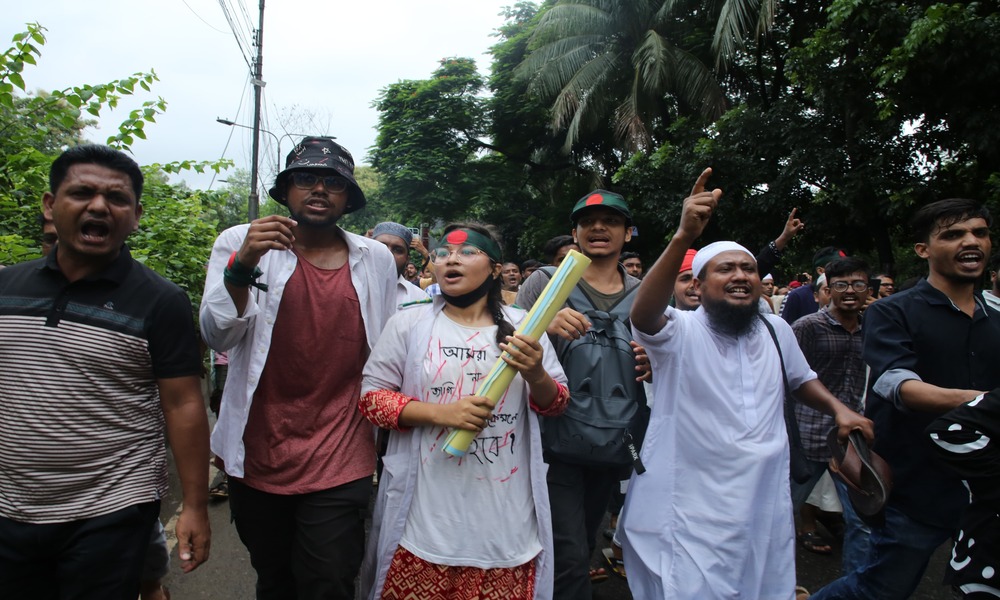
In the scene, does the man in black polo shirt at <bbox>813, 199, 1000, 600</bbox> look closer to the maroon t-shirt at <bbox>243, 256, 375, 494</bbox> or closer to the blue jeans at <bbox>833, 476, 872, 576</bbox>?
the blue jeans at <bbox>833, 476, 872, 576</bbox>

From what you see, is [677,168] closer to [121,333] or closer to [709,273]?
[709,273]

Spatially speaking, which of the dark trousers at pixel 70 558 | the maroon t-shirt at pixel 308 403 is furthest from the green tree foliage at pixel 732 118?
the dark trousers at pixel 70 558

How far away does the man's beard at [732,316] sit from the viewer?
279 centimetres

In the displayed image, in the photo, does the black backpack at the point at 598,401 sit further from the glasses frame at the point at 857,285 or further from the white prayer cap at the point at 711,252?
the glasses frame at the point at 857,285

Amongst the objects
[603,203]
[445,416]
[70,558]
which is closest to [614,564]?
[603,203]

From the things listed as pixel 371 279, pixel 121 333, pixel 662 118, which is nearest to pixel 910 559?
pixel 371 279

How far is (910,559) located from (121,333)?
319 cm

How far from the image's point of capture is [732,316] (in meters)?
2.80

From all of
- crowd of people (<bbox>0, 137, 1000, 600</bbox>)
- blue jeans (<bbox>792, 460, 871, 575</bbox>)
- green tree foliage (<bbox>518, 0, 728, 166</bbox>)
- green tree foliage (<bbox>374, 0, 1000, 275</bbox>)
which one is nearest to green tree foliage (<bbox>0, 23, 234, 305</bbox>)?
crowd of people (<bbox>0, 137, 1000, 600</bbox>)

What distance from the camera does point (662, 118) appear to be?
19688mm

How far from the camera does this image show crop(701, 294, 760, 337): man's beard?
2.79 meters

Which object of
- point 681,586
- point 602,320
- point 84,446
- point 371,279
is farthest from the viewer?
point 602,320

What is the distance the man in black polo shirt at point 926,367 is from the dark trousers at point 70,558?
2.90 m

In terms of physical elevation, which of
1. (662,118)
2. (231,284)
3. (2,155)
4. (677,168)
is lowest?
(231,284)
